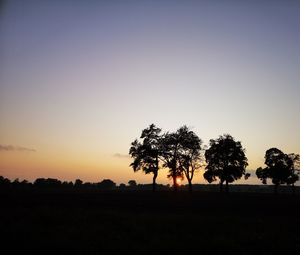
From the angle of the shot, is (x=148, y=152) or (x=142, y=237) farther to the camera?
(x=148, y=152)

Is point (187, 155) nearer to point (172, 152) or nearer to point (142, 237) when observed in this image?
point (172, 152)

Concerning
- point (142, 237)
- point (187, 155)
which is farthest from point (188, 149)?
point (142, 237)

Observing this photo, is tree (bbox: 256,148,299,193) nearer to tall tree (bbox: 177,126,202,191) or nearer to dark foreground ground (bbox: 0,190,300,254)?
tall tree (bbox: 177,126,202,191)

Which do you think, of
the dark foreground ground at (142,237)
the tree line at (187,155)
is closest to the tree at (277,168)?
the tree line at (187,155)

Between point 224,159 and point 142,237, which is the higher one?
point 224,159

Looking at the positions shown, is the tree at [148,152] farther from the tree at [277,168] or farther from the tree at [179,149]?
the tree at [277,168]

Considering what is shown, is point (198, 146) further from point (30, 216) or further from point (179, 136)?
point (30, 216)

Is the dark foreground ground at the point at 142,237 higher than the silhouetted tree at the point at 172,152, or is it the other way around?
the silhouetted tree at the point at 172,152

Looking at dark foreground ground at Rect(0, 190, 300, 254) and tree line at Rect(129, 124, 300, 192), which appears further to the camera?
tree line at Rect(129, 124, 300, 192)

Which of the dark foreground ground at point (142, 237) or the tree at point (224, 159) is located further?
the tree at point (224, 159)

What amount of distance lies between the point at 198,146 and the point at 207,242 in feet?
229

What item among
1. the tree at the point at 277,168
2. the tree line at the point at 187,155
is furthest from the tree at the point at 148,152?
the tree at the point at 277,168

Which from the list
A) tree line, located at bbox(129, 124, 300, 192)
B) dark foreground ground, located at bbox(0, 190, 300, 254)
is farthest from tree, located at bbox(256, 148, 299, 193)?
dark foreground ground, located at bbox(0, 190, 300, 254)

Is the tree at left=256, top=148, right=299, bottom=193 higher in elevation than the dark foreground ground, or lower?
higher
